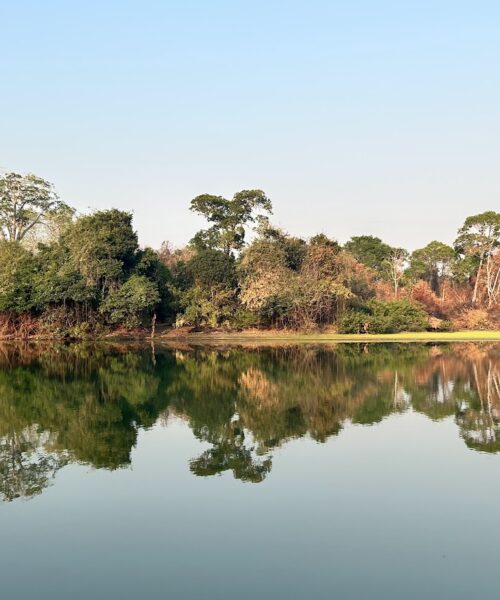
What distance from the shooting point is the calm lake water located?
7406 millimetres

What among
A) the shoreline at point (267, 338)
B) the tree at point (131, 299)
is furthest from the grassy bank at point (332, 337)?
the tree at point (131, 299)

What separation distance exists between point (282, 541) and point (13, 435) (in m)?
8.59

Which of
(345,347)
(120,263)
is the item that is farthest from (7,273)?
(345,347)

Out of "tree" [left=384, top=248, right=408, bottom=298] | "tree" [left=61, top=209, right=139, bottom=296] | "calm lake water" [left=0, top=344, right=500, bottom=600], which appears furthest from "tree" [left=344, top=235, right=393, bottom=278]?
"calm lake water" [left=0, top=344, right=500, bottom=600]

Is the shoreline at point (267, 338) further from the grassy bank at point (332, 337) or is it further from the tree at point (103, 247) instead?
the tree at point (103, 247)

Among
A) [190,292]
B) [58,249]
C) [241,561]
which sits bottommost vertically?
[241,561]

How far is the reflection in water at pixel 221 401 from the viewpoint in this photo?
13.2 meters

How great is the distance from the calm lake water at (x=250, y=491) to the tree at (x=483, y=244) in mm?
41254

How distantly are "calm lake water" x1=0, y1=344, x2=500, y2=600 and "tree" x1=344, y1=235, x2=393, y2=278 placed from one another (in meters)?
56.0

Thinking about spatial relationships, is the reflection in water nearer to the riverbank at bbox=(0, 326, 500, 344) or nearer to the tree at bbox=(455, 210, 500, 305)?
the riverbank at bbox=(0, 326, 500, 344)

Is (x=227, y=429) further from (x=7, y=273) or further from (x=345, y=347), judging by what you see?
(x=7, y=273)

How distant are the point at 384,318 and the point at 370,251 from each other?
1318 inches

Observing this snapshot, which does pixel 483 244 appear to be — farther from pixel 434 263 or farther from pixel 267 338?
pixel 267 338

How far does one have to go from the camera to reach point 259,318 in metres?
49.1
